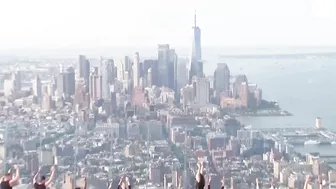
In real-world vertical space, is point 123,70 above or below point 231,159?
above

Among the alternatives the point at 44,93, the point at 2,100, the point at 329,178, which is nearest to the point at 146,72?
the point at 44,93

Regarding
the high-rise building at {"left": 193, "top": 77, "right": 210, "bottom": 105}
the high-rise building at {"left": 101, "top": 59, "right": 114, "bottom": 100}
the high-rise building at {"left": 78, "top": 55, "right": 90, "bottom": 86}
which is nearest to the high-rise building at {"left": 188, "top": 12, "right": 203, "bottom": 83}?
the high-rise building at {"left": 193, "top": 77, "right": 210, "bottom": 105}

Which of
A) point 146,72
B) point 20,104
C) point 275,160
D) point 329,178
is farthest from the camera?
point 146,72

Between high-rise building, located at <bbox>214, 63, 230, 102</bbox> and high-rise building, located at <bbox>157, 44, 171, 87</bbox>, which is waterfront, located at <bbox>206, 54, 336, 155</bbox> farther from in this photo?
high-rise building, located at <bbox>157, 44, 171, 87</bbox>

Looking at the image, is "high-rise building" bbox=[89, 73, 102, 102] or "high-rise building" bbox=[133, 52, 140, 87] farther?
"high-rise building" bbox=[133, 52, 140, 87]

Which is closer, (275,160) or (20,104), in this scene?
(275,160)

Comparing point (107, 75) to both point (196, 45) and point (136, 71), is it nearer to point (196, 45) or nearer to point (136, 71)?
point (136, 71)

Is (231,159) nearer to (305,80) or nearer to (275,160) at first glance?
(275,160)
